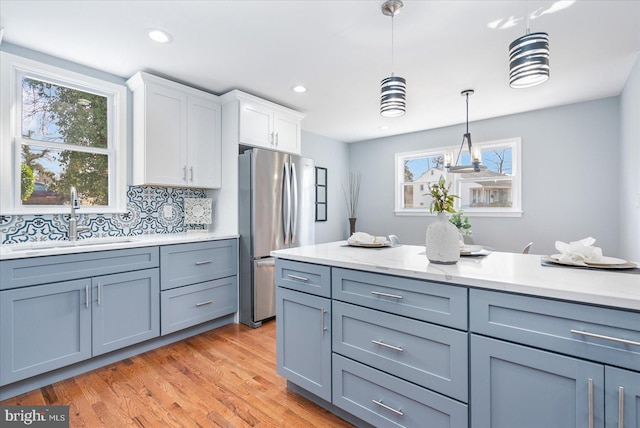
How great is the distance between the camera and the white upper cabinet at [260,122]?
11.1 ft

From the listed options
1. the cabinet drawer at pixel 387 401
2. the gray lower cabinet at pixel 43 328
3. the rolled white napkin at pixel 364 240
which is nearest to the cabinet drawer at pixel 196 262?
the gray lower cabinet at pixel 43 328

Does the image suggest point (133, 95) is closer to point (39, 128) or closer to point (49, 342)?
point (39, 128)

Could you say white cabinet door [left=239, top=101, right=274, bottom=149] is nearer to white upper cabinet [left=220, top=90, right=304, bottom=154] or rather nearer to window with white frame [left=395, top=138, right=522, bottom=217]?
white upper cabinet [left=220, top=90, right=304, bottom=154]

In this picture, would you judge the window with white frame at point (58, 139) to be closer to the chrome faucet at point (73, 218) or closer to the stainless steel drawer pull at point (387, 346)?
the chrome faucet at point (73, 218)

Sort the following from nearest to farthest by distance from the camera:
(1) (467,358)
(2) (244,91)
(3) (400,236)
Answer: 1. (1) (467,358)
2. (2) (244,91)
3. (3) (400,236)

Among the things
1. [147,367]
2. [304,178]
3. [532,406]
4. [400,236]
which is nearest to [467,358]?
[532,406]

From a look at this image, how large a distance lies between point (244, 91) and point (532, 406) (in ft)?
11.4

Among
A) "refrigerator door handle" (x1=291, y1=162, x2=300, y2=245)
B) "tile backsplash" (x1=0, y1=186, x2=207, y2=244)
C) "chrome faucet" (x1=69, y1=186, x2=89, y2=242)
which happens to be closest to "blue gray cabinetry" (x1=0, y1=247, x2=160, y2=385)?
"chrome faucet" (x1=69, y1=186, x2=89, y2=242)

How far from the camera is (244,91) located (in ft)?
11.2

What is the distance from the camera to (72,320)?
7.23ft

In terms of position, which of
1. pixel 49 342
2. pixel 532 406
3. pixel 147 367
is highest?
pixel 532 406

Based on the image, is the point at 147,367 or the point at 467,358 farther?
the point at 147,367

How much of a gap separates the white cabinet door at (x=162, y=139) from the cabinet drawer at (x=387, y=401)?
94.3 inches

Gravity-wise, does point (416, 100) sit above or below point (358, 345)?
above
